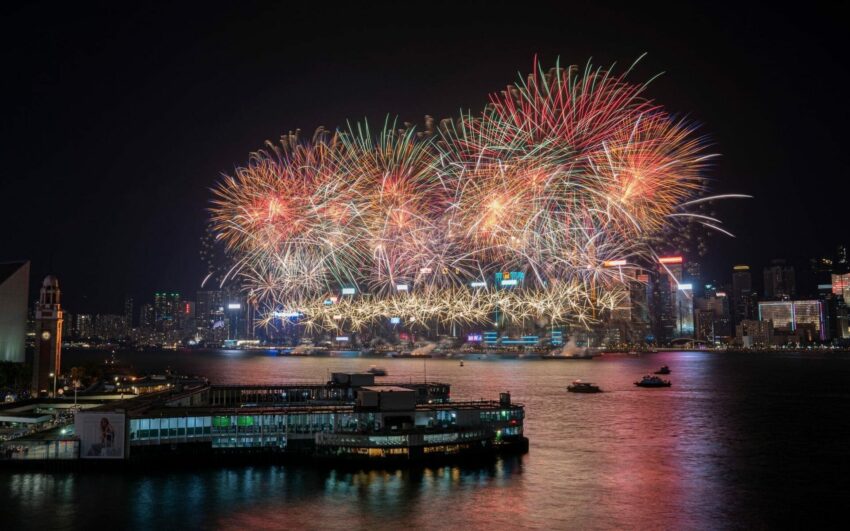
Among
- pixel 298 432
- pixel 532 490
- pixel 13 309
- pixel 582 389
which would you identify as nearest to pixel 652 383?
pixel 582 389

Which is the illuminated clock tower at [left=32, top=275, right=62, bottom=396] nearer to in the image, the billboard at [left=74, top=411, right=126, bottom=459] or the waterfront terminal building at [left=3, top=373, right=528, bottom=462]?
the waterfront terminal building at [left=3, top=373, right=528, bottom=462]

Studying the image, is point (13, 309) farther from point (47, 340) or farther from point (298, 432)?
point (298, 432)

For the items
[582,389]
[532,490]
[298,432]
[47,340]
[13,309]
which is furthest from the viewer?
[582,389]

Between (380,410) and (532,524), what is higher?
(380,410)

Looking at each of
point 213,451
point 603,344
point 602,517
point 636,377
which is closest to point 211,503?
point 213,451

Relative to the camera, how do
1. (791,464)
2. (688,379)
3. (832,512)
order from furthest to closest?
(688,379), (791,464), (832,512)

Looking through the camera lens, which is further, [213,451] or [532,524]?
[213,451]

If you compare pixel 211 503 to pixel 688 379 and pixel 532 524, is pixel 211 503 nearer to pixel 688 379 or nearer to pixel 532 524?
pixel 532 524
